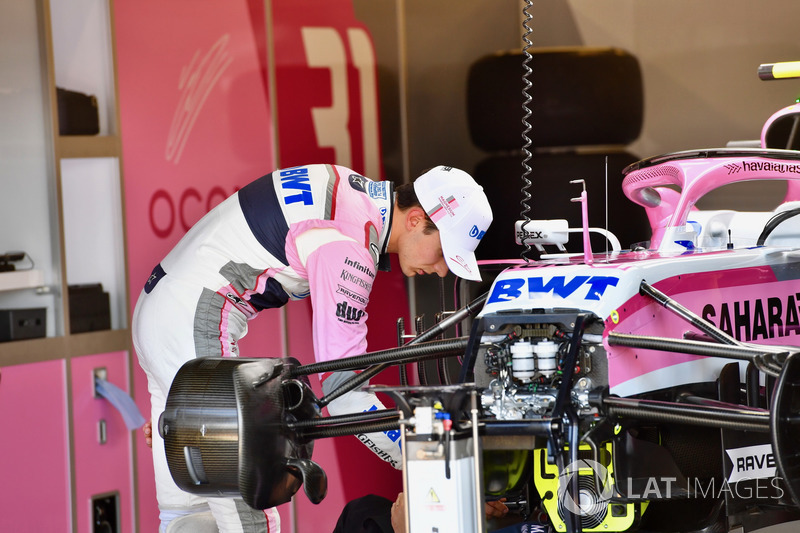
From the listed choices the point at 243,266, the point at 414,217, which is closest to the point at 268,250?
the point at 243,266

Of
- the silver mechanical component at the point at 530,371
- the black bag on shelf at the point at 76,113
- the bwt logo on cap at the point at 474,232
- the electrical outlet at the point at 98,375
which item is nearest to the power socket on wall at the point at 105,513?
the electrical outlet at the point at 98,375

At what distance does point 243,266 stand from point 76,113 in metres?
1.04

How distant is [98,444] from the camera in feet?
10.5

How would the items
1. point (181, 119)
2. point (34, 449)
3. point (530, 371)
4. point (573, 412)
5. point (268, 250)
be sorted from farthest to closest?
point (181, 119)
point (34, 449)
point (268, 250)
point (530, 371)
point (573, 412)

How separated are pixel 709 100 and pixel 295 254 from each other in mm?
A: 2358

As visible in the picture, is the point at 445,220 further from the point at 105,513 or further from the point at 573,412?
the point at 105,513

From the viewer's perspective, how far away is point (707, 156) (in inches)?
101

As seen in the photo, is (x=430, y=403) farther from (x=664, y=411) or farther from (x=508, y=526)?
(x=508, y=526)

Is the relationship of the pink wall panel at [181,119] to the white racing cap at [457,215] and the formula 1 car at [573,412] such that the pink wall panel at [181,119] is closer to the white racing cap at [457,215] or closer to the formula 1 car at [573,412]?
the white racing cap at [457,215]

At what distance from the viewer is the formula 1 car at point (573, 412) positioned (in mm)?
1634

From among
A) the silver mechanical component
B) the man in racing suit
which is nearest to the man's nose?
the man in racing suit

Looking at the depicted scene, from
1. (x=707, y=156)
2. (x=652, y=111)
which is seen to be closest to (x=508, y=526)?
(x=707, y=156)

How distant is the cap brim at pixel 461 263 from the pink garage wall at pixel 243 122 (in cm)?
132
